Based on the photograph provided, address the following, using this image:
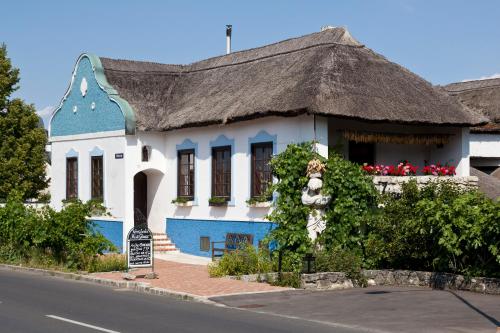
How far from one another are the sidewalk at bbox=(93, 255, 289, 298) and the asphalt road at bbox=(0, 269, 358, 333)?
2.75 ft

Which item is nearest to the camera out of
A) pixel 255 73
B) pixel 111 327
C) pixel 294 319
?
pixel 111 327

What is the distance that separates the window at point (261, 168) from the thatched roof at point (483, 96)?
9841 millimetres

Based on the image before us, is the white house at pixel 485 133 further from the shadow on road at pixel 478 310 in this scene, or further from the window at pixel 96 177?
the window at pixel 96 177

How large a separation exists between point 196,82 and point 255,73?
11.4 feet

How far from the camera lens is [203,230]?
2502cm

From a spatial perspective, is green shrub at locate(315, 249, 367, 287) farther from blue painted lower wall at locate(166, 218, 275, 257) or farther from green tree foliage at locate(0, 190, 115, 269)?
green tree foliage at locate(0, 190, 115, 269)

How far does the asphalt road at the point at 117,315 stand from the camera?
12.1 metres

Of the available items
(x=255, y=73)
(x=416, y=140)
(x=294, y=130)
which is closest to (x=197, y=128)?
(x=255, y=73)

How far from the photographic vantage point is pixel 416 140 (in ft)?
75.2

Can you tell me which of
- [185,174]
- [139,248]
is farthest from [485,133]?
[139,248]

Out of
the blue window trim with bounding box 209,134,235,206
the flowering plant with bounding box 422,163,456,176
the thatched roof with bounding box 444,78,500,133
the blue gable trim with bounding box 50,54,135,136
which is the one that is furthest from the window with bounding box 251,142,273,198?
the thatched roof with bounding box 444,78,500,133

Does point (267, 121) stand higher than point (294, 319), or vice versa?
point (267, 121)

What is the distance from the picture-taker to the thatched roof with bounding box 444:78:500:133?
30.1m

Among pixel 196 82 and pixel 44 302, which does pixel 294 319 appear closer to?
pixel 44 302
